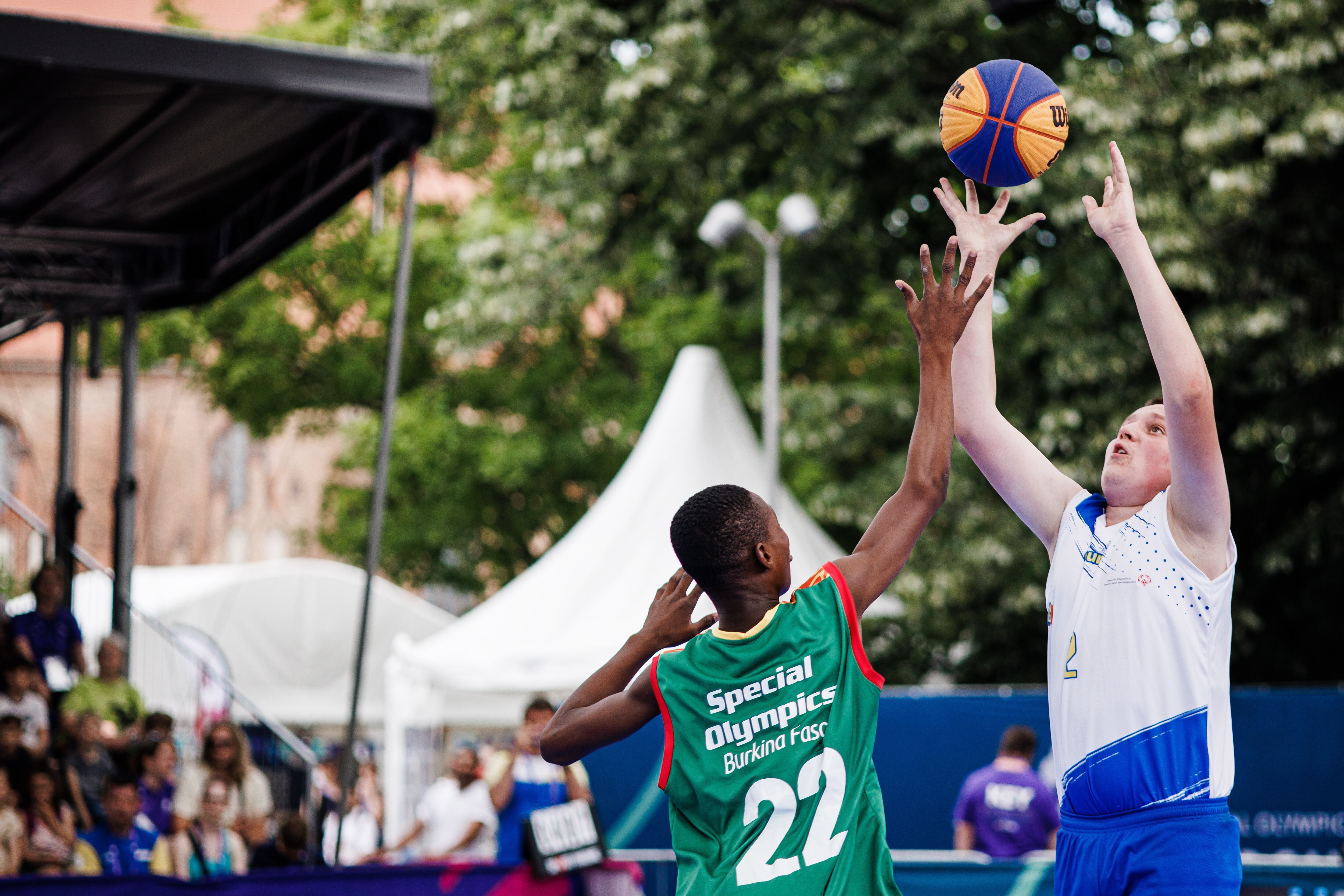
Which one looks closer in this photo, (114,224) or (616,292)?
(114,224)

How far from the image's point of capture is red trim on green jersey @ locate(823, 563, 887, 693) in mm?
3033

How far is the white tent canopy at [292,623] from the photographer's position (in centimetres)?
2738

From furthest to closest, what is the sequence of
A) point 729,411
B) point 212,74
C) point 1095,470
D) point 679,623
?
point 729,411, point 1095,470, point 212,74, point 679,623

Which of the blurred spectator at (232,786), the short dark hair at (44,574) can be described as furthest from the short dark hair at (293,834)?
the short dark hair at (44,574)

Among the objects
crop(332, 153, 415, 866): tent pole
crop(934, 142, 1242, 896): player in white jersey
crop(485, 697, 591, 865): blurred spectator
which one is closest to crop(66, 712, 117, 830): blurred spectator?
crop(332, 153, 415, 866): tent pole

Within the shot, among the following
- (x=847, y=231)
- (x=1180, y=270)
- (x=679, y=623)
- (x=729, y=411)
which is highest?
(x=847, y=231)

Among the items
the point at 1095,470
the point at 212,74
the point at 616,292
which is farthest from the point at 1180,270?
the point at 616,292

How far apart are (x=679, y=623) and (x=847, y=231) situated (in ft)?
45.2

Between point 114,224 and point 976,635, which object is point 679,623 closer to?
point 114,224

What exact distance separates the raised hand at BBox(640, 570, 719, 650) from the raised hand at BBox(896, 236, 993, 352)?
768mm

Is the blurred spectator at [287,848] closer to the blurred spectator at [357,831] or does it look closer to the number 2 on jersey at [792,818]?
the blurred spectator at [357,831]

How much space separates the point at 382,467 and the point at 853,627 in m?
7.16

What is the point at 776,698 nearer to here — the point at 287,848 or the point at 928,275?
the point at 928,275

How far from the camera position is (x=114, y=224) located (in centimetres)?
1285
